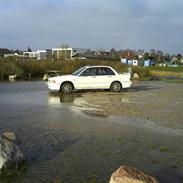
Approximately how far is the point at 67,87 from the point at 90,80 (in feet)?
4.83

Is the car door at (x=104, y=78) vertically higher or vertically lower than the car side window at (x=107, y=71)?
lower

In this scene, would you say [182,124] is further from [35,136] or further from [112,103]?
[112,103]

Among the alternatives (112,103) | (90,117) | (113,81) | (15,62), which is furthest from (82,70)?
(15,62)

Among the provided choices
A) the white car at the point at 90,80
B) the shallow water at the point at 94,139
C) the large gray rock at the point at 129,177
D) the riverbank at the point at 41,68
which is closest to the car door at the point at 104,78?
the white car at the point at 90,80

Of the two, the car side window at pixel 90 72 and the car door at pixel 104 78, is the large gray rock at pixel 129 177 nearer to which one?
the car side window at pixel 90 72

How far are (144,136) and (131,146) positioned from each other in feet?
4.51

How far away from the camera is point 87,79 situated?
25250 mm

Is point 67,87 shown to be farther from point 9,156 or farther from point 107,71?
point 9,156

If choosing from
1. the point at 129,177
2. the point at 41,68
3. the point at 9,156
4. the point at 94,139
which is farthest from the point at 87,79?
the point at 41,68

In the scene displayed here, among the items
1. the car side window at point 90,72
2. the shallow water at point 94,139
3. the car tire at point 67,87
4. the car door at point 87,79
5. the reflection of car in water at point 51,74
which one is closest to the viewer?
the shallow water at point 94,139

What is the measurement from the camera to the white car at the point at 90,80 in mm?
24875

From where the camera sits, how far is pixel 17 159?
8008 mm

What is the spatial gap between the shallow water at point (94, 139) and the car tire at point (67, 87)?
6415 millimetres

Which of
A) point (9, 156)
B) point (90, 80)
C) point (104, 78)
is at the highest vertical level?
point (104, 78)
